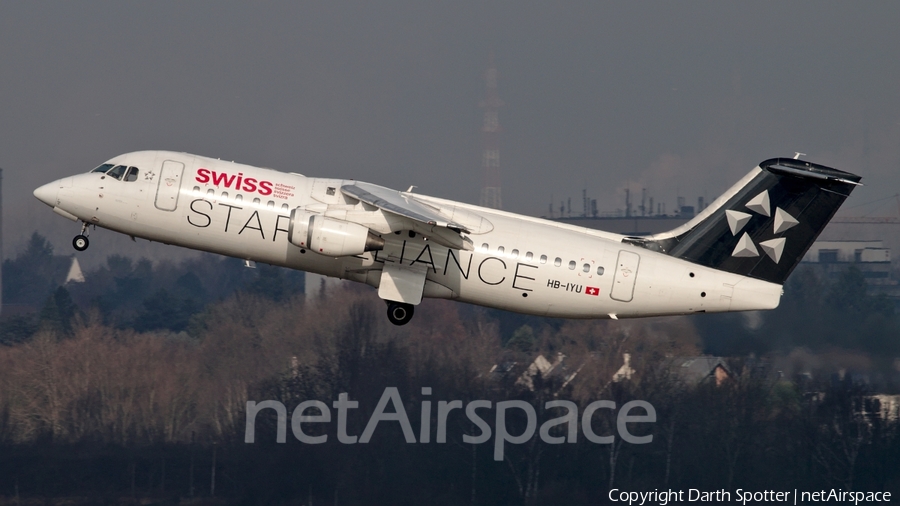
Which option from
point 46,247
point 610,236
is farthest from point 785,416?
point 46,247

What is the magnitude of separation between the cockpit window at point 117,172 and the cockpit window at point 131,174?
111mm

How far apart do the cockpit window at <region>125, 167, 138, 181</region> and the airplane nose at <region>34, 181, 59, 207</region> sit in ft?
4.66

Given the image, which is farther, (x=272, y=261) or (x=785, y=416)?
(x=785, y=416)

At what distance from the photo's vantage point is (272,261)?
21.3 metres

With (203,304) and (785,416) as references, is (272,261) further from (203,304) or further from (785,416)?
(203,304)

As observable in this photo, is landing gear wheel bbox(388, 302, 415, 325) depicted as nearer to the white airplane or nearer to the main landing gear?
Answer: the white airplane

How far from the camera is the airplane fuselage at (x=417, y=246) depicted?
2083 centimetres

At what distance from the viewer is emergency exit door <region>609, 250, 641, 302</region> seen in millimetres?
21266

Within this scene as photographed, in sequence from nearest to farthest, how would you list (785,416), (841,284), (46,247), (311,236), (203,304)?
A: (311,236)
(785,416)
(841,284)
(203,304)
(46,247)

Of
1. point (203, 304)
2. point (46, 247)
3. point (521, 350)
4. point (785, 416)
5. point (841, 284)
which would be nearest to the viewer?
point (785, 416)

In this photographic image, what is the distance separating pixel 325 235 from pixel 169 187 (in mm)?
3365

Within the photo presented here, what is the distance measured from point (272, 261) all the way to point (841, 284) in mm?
25249

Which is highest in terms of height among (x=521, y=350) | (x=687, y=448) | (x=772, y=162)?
(x=772, y=162)

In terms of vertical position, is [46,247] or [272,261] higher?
[46,247]
